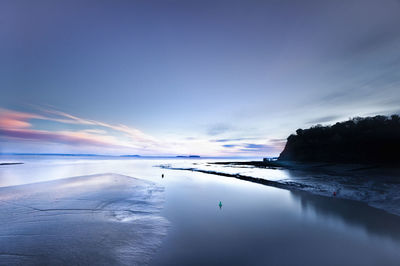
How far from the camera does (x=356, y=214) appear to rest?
361 inches

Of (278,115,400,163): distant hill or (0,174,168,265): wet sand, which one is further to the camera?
(278,115,400,163): distant hill

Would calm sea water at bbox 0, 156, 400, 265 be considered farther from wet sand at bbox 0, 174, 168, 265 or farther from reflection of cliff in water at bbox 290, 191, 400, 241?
wet sand at bbox 0, 174, 168, 265

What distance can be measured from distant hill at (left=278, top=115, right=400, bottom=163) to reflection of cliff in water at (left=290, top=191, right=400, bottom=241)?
39813 mm

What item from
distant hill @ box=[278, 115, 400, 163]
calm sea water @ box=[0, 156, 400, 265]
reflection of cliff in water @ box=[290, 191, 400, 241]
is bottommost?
calm sea water @ box=[0, 156, 400, 265]

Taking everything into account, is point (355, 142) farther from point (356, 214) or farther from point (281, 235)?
point (281, 235)

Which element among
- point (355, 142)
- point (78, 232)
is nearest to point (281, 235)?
point (78, 232)

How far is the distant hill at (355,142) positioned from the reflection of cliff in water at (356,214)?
39813 millimetres

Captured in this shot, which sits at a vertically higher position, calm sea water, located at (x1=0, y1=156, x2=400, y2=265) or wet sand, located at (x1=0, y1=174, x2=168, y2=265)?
wet sand, located at (x1=0, y1=174, x2=168, y2=265)

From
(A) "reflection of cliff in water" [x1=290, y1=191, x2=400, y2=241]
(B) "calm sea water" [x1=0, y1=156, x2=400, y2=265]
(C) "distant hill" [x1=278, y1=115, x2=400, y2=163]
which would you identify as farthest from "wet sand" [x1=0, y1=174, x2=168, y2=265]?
(C) "distant hill" [x1=278, y1=115, x2=400, y2=163]

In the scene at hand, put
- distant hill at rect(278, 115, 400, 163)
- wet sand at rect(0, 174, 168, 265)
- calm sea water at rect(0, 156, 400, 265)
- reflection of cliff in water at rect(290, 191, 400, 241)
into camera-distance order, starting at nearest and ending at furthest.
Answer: wet sand at rect(0, 174, 168, 265), calm sea water at rect(0, 156, 400, 265), reflection of cliff in water at rect(290, 191, 400, 241), distant hill at rect(278, 115, 400, 163)

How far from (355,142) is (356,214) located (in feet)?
155

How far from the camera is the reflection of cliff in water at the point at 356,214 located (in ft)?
24.0

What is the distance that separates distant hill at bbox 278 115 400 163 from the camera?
1476 inches

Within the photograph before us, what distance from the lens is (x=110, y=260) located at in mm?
4926
